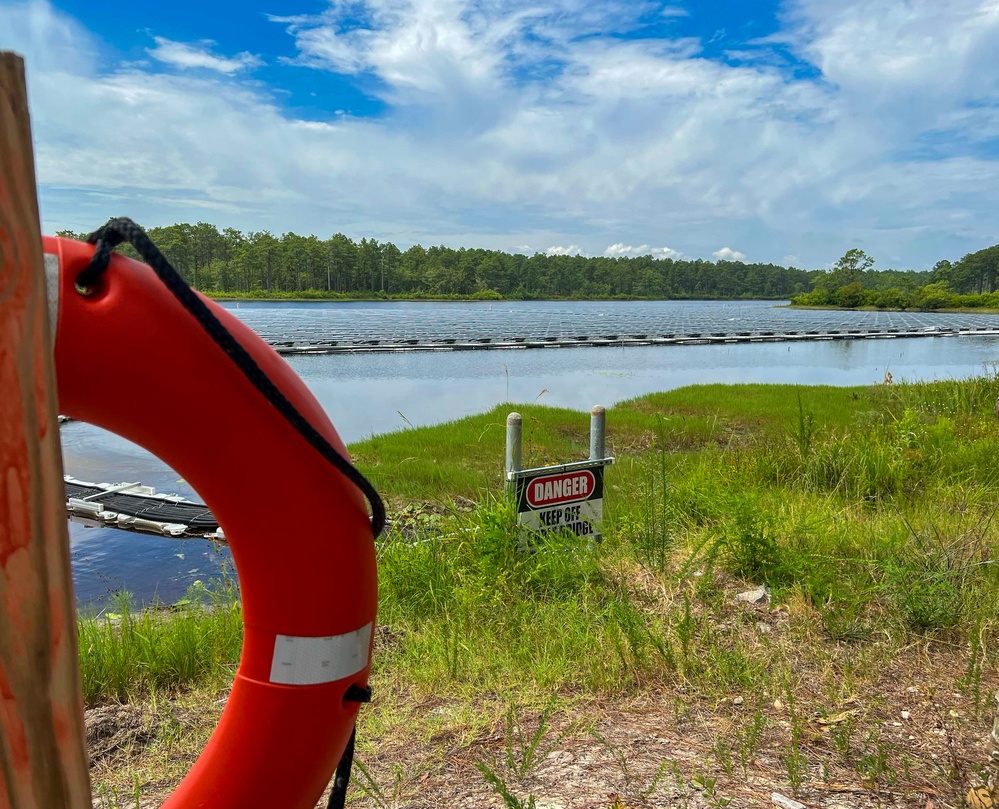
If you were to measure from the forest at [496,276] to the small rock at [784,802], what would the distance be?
153 ft

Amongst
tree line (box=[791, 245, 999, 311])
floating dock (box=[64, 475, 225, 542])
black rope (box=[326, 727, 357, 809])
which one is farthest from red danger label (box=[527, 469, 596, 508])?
tree line (box=[791, 245, 999, 311])

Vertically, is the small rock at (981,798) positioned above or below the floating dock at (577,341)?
below

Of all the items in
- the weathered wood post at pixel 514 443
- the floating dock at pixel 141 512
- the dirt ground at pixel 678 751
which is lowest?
the floating dock at pixel 141 512

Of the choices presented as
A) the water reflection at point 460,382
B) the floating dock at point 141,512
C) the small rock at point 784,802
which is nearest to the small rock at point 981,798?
the small rock at point 784,802

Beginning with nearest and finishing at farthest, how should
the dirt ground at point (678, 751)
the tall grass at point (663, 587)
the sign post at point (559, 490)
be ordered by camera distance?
the dirt ground at point (678, 751) → the tall grass at point (663, 587) → the sign post at point (559, 490)

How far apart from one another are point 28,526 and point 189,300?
0.46 m

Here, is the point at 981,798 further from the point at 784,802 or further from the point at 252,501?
the point at 252,501

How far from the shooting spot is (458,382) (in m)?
17.7

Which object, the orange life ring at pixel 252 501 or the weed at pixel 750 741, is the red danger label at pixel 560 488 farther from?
the orange life ring at pixel 252 501

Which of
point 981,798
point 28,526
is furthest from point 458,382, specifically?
point 28,526

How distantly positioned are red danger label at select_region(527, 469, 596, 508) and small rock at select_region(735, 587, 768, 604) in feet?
3.51

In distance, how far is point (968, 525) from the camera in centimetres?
366

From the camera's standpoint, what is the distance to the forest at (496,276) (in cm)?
6312

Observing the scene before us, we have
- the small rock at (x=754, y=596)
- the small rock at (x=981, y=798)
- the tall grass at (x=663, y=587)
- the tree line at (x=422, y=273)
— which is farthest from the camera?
the tree line at (x=422, y=273)
